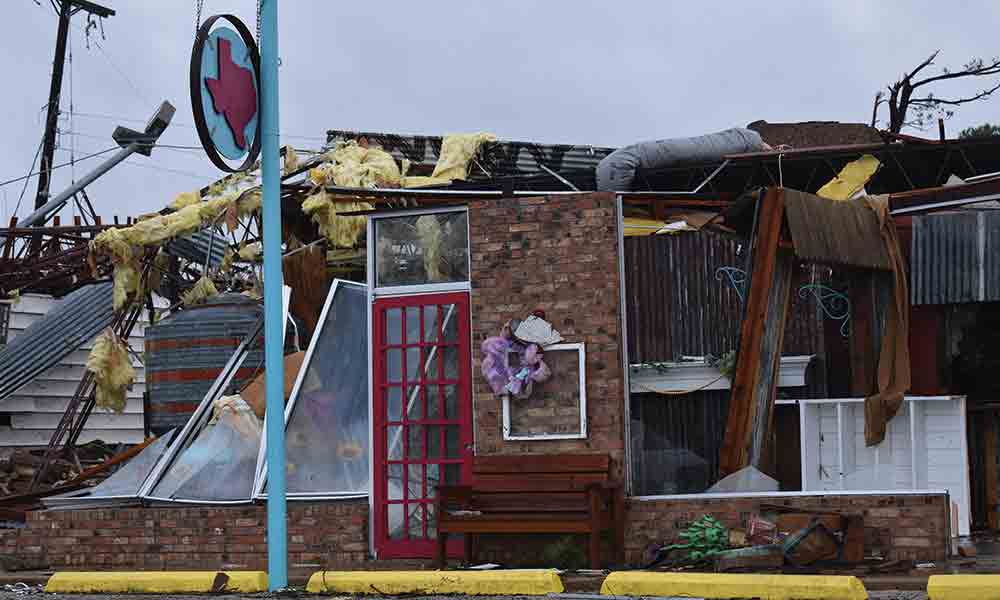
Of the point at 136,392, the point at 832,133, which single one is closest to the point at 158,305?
the point at 136,392

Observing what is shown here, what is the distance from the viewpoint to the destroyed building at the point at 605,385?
1347 centimetres

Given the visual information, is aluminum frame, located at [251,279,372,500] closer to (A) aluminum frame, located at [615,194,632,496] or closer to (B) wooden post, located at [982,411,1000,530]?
(A) aluminum frame, located at [615,194,632,496]

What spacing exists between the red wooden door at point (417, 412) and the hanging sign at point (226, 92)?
3.46 metres

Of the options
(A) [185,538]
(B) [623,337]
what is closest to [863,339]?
(B) [623,337]

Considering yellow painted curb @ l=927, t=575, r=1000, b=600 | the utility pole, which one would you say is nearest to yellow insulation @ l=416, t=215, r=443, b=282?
yellow painted curb @ l=927, t=575, r=1000, b=600

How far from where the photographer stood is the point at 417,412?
47.5 feet

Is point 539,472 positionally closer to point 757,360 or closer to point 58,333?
point 757,360

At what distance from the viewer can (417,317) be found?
14.6 m

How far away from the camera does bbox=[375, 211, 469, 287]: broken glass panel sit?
569 inches

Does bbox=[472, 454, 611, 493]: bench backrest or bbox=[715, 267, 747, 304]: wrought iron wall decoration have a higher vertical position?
bbox=[715, 267, 747, 304]: wrought iron wall decoration

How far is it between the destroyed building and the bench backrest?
29 mm

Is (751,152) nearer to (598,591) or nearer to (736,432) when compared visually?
(736,432)

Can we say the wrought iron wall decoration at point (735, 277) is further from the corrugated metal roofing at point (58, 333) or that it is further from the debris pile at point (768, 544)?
the corrugated metal roofing at point (58, 333)

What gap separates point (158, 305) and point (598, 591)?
19.1 m
